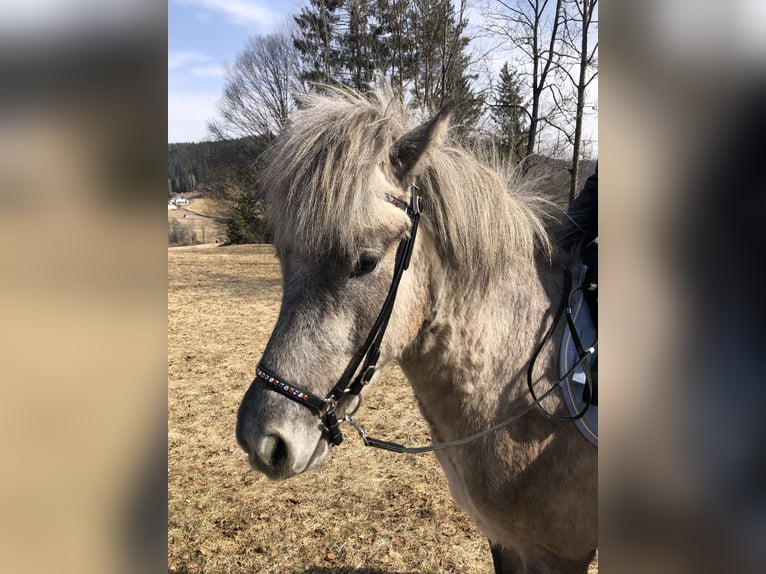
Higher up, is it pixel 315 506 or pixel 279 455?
pixel 279 455

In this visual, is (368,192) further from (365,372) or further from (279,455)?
(279,455)

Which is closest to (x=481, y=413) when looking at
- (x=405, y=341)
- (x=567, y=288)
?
(x=405, y=341)

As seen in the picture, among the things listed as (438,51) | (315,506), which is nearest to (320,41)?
(438,51)

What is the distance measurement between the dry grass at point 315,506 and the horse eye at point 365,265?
8.71 feet

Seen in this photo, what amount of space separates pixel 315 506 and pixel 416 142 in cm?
349

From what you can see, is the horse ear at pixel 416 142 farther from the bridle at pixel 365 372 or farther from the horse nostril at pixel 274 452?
the horse nostril at pixel 274 452

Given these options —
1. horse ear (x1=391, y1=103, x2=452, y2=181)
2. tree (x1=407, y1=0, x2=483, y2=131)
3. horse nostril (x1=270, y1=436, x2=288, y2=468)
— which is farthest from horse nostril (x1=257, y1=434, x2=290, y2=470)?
tree (x1=407, y1=0, x2=483, y2=131)

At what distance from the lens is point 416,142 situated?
75.2 inches

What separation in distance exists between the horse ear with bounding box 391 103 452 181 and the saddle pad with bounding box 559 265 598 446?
0.87m

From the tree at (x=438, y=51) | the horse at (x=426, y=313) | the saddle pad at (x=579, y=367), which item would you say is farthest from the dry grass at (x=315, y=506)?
the tree at (x=438, y=51)

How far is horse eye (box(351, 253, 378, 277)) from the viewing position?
1.78m
